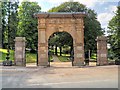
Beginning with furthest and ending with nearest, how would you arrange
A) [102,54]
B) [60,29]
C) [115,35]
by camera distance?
[115,35] → [102,54] → [60,29]

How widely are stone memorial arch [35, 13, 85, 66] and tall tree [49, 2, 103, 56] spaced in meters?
21.4

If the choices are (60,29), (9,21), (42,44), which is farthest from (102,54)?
(9,21)

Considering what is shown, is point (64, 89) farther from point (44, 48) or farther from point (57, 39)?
point (57, 39)

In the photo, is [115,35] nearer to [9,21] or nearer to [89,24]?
[89,24]

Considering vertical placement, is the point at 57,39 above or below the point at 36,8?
below

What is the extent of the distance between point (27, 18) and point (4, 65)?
30.6m

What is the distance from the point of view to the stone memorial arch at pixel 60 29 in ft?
80.6

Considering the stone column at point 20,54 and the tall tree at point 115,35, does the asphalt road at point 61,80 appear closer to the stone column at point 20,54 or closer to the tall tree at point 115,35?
the stone column at point 20,54

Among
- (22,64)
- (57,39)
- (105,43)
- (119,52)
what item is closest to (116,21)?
(119,52)

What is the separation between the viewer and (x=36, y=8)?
55.6 meters

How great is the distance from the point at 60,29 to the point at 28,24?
95.8 ft

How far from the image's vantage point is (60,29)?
24.7 m

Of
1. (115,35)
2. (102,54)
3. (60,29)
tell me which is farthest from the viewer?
(115,35)

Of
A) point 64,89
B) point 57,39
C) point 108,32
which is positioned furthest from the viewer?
point 57,39
